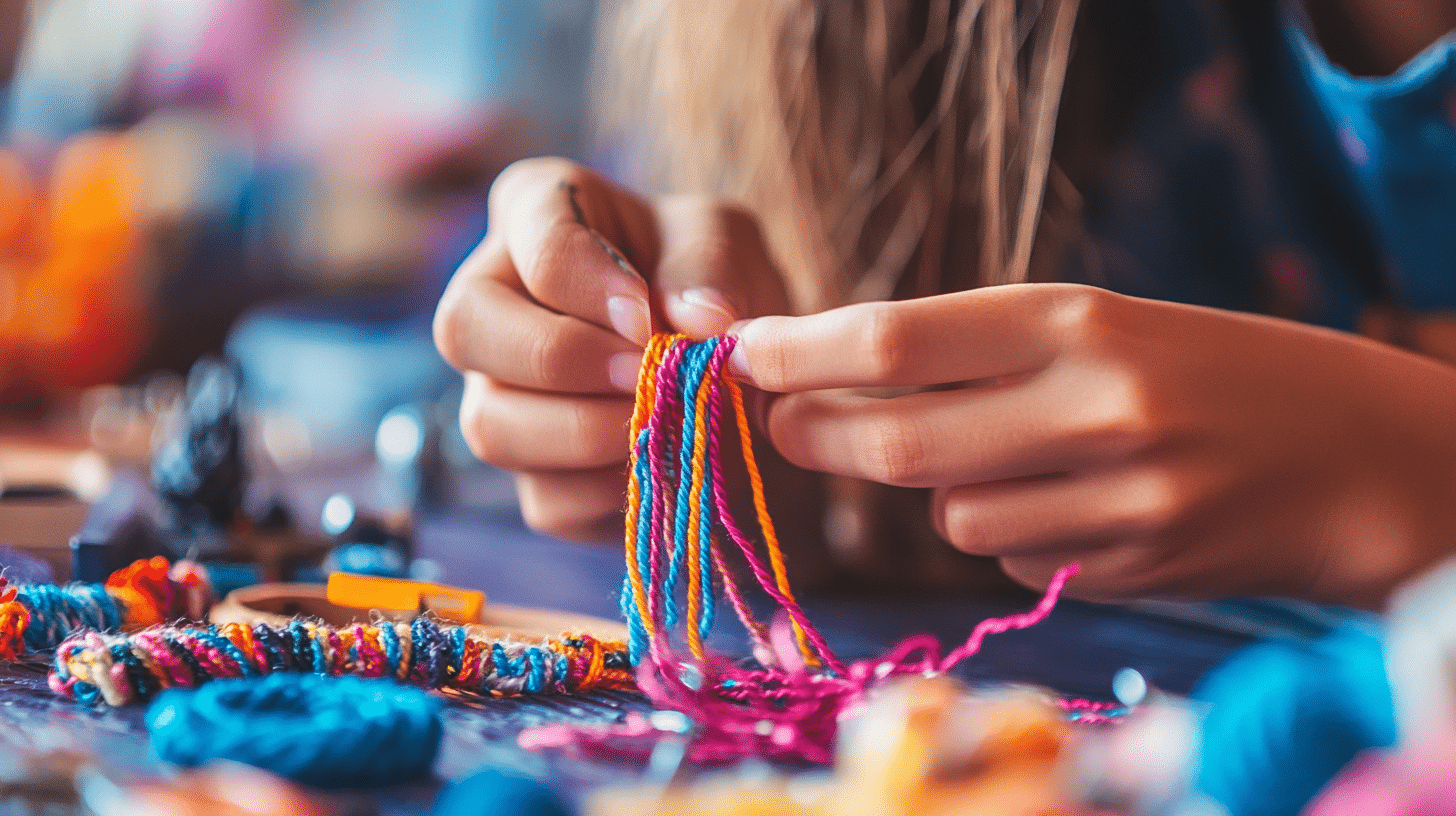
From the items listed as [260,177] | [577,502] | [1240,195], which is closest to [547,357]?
[577,502]

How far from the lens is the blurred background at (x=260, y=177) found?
5.41 feet

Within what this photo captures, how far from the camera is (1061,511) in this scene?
17.9 inches

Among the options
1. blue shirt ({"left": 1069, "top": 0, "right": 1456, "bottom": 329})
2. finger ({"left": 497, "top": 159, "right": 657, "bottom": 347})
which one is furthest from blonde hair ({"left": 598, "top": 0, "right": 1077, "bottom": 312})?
finger ({"left": 497, "top": 159, "right": 657, "bottom": 347})

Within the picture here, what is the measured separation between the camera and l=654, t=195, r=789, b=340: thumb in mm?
476

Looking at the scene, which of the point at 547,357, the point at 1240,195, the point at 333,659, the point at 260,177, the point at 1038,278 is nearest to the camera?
the point at 333,659

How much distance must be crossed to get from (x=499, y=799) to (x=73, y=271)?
6.10 feet

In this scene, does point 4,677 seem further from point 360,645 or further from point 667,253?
point 667,253

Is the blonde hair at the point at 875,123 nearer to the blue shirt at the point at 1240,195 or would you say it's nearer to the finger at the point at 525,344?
the blue shirt at the point at 1240,195

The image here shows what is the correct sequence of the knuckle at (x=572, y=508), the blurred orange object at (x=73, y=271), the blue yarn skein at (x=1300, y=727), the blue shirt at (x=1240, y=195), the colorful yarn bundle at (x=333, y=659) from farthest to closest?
1. the blurred orange object at (x=73, y=271)
2. the blue shirt at (x=1240, y=195)
3. the knuckle at (x=572, y=508)
4. the colorful yarn bundle at (x=333, y=659)
5. the blue yarn skein at (x=1300, y=727)

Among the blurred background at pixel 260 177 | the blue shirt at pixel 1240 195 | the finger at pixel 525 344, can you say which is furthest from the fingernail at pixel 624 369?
the blurred background at pixel 260 177

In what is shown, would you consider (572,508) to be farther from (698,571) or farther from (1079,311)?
(1079,311)

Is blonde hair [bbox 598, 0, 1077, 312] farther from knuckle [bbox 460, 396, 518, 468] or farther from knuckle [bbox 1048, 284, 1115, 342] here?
knuckle [bbox 460, 396, 518, 468]

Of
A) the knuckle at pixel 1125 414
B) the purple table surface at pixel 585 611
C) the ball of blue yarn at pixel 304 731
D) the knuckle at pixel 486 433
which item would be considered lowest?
the purple table surface at pixel 585 611

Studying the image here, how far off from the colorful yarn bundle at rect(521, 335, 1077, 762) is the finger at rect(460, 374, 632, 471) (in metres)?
0.06
